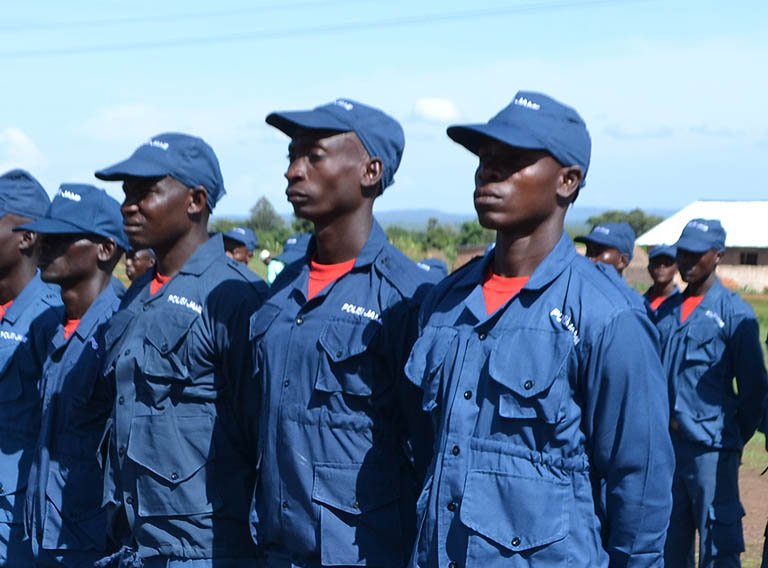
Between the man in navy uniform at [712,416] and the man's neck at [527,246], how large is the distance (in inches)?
181

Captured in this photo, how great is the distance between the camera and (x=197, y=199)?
5055mm

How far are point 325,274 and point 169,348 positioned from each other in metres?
0.72

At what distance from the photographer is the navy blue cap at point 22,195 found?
6.49m

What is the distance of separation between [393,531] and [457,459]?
771 millimetres

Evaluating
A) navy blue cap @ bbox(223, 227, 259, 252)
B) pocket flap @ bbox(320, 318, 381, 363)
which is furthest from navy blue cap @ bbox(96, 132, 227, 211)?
navy blue cap @ bbox(223, 227, 259, 252)

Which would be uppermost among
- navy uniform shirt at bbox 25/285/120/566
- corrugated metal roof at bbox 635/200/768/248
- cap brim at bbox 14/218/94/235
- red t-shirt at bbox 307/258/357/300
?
corrugated metal roof at bbox 635/200/768/248

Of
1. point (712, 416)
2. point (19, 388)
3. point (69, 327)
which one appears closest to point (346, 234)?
point (69, 327)

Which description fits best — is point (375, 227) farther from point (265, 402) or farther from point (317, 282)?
point (265, 402)

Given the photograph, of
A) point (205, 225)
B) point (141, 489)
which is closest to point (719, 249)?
point (205, 225)

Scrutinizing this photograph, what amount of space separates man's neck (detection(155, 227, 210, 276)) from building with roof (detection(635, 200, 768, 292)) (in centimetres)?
3589

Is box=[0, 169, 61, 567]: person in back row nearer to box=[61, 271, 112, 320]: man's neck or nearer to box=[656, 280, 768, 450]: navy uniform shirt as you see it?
box=[61, 271, 112, 320]: man's neck

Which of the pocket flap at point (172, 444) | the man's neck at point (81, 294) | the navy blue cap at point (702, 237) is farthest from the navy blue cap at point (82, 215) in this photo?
the navy blue cap at point (702, 237)

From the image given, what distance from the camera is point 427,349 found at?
3754mm

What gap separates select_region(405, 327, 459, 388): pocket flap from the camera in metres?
3.68
